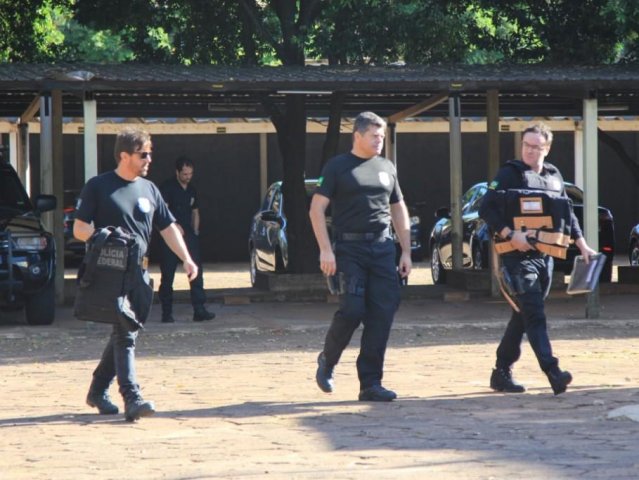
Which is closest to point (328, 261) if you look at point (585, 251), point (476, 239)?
point (585, 251)

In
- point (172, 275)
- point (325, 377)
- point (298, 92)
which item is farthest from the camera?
point (298, 92)

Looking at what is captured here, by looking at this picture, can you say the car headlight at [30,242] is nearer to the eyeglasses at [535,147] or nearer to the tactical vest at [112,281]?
the tactical vest at [112,281]

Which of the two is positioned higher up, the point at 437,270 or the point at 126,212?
the point at 126,212

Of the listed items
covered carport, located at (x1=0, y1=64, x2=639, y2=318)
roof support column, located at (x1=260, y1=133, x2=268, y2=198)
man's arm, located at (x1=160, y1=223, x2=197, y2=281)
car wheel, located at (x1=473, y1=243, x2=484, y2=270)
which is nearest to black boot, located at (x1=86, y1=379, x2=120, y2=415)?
man's arm, located at (x1=160, y1=223, x2=197, y2=281)

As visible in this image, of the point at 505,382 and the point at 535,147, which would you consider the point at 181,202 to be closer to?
the point at 505,382

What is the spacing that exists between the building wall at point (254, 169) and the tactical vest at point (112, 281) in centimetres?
2265

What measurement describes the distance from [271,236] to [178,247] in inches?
485

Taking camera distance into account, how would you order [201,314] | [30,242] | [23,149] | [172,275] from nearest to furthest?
[30,242] < [172,275] < [201,314] < [23,149]

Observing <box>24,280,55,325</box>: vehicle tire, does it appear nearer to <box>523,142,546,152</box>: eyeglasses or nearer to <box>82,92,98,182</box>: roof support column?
<box>82,92,98,182</box>: roof support column

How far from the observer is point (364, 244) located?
32.4 ft

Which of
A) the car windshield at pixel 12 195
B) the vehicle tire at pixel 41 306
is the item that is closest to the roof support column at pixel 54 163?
the car windshield at pixel 12 195

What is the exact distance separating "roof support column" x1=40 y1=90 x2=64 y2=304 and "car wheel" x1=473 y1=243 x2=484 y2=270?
20.0ft

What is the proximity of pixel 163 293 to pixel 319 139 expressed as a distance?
54.7 ft

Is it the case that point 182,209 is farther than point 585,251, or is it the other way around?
point 182,209
